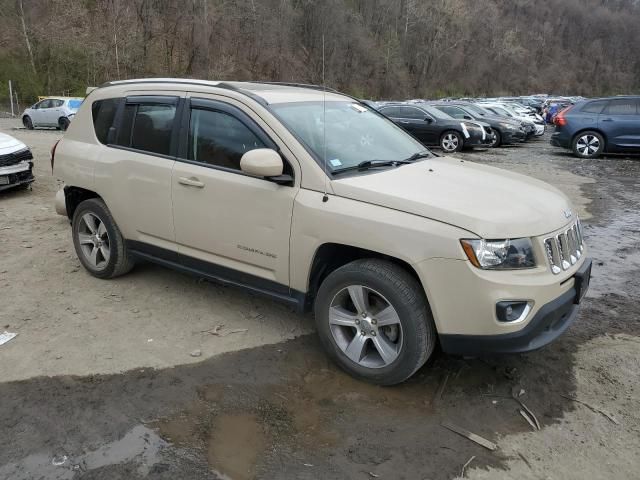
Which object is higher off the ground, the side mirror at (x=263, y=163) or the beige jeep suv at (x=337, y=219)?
the side mirror at (x=263, y=163)

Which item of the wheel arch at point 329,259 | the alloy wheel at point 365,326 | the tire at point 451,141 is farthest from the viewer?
the tire at point 451,141

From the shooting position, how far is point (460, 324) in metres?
3.04

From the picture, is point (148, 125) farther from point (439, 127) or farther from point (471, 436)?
point (439, 127)

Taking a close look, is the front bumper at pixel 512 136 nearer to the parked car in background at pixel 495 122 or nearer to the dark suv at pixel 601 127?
the parked car in background at pixel 495 122

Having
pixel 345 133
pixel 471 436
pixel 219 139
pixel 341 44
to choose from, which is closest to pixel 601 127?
pixel 345 133

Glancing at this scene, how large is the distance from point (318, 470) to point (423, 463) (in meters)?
0.54

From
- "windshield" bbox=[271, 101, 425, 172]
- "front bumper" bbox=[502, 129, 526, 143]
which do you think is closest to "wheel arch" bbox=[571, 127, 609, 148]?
"front bumper" bbox=[502, 129, 526, 143]

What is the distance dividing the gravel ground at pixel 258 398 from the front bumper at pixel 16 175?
3.89m

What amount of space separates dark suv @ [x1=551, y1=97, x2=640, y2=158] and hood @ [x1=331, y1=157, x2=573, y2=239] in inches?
491

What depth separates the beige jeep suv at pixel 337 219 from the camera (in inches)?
119

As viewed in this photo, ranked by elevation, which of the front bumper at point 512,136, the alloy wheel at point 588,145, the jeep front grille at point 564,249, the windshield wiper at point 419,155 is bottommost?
the front bumper at point 512,136

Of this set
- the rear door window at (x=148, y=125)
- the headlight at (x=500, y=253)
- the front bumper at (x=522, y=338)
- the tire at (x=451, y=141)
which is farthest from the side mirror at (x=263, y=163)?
the tire at (x=451, y=141)

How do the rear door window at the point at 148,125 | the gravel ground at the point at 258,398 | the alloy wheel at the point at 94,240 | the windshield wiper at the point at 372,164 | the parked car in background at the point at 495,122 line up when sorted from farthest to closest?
the parked car in background at the point at 495,122
the alloy wheel at the point at 94,240
the rear door window at the point at 148,125
the windshield wiper at the point at 372,164
the gravel ground at the point at 258,398

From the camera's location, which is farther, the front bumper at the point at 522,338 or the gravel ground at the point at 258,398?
the front bumper at the point at 522,338
